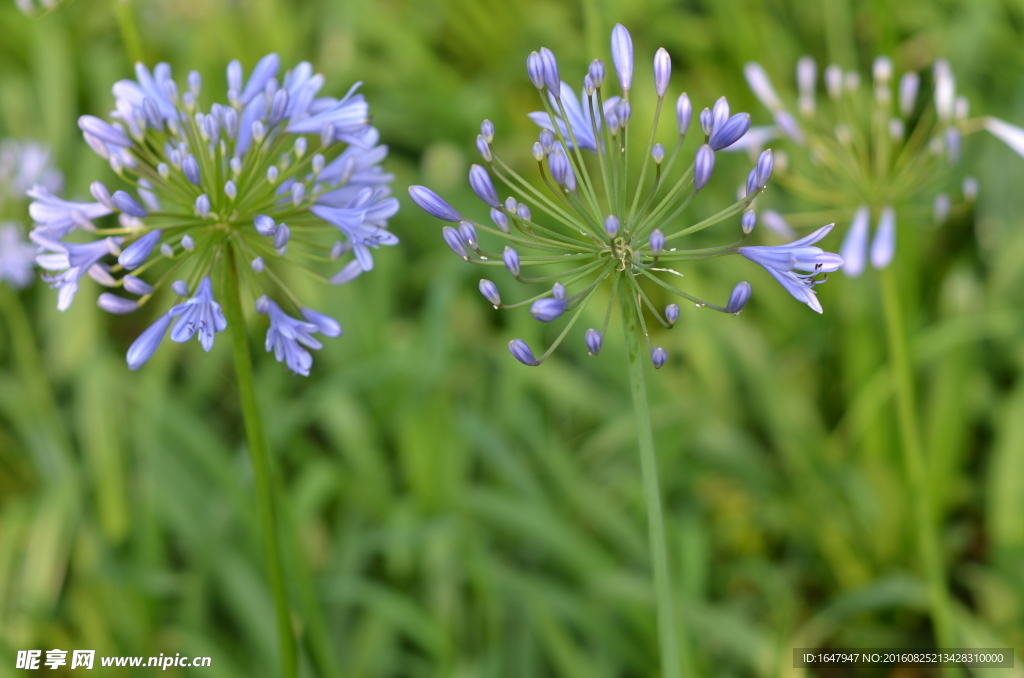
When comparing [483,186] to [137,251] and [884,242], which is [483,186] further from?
[884,242]

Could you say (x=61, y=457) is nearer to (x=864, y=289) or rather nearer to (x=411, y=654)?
(x=411, y=654)

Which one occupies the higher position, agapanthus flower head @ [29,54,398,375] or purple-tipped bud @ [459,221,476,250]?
agapanthus flower head @ [29,54,398,375]

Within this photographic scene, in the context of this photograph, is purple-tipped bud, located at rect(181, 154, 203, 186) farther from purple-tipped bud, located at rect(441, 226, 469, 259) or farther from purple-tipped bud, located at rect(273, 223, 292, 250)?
purple-tipped bud, located at rect(441, 226, 469, 259)

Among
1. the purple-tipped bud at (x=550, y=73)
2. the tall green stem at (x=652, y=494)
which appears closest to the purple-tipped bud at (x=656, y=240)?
the tall green stem at (x=652, y=494)

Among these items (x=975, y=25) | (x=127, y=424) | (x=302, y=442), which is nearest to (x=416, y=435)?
(x=302, y=442)

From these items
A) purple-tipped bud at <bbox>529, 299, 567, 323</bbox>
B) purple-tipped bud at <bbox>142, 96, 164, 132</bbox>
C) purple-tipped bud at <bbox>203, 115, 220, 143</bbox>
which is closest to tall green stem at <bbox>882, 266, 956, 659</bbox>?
purple-tipped bud at <bbox>529, 299, 567, 323</bbox>

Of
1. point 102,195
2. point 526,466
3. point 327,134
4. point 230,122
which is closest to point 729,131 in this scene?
point 327,134
